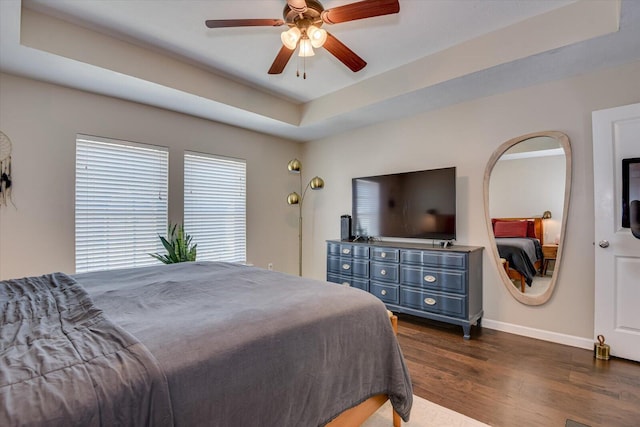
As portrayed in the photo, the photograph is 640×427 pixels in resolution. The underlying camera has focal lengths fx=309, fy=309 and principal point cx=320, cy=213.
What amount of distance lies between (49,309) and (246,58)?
261 cm

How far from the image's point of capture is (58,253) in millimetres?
2928

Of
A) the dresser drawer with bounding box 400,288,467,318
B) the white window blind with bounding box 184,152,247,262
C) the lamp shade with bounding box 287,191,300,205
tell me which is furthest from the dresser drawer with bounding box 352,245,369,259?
the white window blind with bounding box 184,152,247,262

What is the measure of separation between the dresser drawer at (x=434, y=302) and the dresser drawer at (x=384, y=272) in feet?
0.56

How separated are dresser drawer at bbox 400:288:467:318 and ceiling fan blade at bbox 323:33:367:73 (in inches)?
89.8

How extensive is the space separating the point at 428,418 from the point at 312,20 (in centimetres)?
251

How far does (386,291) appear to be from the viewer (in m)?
3.52

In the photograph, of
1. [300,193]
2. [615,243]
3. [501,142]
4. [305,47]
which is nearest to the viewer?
[305,47]

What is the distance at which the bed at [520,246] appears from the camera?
3016 millimetres

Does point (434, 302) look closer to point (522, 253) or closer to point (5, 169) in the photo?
point (522, 253)

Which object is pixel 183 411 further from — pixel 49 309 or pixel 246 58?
pixel 246 58

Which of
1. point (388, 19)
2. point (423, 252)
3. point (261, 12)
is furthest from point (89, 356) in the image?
point (423, 252)

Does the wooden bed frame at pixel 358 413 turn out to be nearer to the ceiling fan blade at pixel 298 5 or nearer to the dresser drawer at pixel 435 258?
the dresser drawer at pixel 435 258

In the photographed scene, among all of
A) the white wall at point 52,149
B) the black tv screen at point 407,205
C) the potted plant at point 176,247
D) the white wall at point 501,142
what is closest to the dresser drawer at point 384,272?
the black tv screen at point 407,205

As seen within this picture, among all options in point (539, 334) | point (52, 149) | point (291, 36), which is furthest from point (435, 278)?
point (52, 149)
